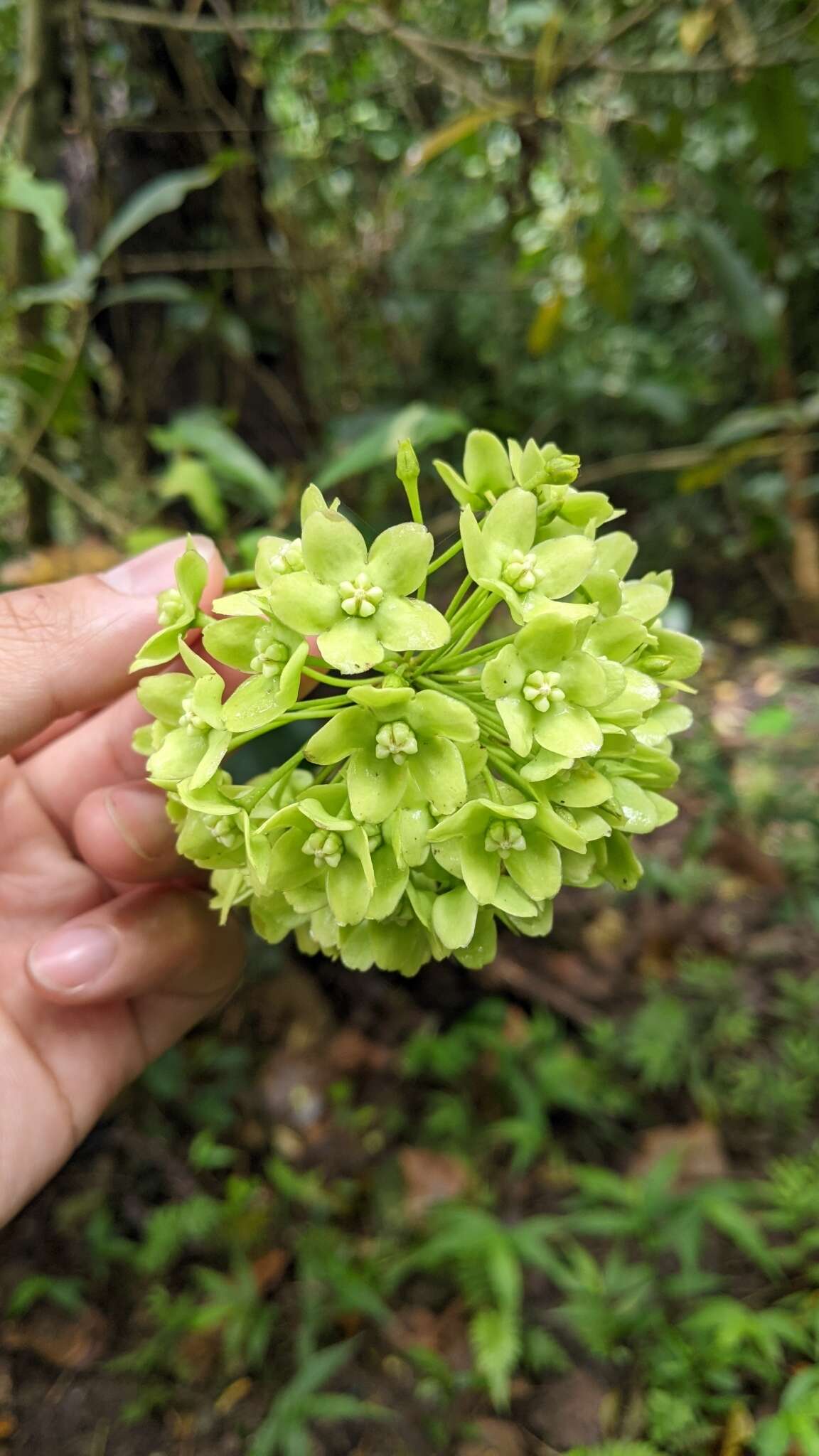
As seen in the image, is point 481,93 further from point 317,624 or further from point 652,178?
point 317,624

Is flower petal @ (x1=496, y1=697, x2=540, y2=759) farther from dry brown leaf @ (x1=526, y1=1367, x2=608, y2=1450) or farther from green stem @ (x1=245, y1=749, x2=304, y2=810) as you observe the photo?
dry brown leaf @ (x1=526, y1=1367, x2=608, y2=1450)

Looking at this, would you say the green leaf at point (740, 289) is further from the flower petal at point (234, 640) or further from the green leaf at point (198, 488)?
the flower petal at point (234, 640)

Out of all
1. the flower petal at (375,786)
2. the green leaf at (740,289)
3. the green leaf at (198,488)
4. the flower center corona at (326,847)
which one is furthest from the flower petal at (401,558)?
the green leaf at (740,289)

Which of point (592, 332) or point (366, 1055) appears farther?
point (592, 332)


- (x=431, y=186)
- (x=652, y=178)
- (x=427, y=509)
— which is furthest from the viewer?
(x=431, y=186)

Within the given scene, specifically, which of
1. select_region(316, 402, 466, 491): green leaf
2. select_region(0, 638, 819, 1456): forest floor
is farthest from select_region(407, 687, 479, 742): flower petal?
select_region(0, 638, 819, 1456): forest floor

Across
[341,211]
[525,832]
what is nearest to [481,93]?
[341,211]

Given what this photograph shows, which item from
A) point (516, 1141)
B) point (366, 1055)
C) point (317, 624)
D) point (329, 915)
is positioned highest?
point (317, 624)
